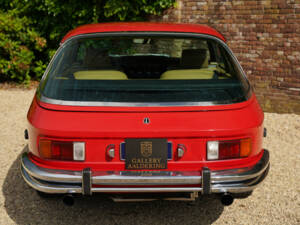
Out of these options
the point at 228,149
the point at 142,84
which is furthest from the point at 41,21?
the point at 228,149

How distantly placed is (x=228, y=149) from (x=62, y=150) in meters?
1.18

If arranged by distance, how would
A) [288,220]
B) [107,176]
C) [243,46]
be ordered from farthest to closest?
[243,46] < [288,220] < [107,176]

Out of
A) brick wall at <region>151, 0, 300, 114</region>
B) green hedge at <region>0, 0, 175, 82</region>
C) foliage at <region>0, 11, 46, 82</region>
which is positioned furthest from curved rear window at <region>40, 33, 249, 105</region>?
foliage at <region>0, 11, 46, 82</region>

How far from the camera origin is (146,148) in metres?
2.63

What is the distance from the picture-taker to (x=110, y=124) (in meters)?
2.65

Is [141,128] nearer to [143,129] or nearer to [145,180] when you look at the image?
[143,129]

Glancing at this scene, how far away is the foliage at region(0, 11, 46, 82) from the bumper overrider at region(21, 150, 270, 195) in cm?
680

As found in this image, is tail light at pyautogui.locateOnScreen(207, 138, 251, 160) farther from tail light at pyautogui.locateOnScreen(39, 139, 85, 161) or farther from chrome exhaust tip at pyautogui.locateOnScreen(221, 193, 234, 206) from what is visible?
tail light at pyautogui.locateOnScreen(39, 139, 85, 161)

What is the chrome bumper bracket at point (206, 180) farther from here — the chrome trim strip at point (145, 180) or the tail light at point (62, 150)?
the tail light at point (62, 150)

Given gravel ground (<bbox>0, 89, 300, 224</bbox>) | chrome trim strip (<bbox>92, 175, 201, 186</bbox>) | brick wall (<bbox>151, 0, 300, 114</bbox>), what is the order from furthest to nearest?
brick wall (<bbox>151, 0, 300, 114</bbox>) → gravel ground (<bbox>0, 89, 300, 224</bbox>) → chrome trim strip (<bbox>92, 175, 201, 186</bbox>)

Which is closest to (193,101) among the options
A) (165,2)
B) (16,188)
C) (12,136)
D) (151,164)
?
(151,164)

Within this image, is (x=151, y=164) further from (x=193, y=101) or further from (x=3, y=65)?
(x=3, y=65)

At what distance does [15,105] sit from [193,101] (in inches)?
228

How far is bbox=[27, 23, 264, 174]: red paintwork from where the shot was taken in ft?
8.63
